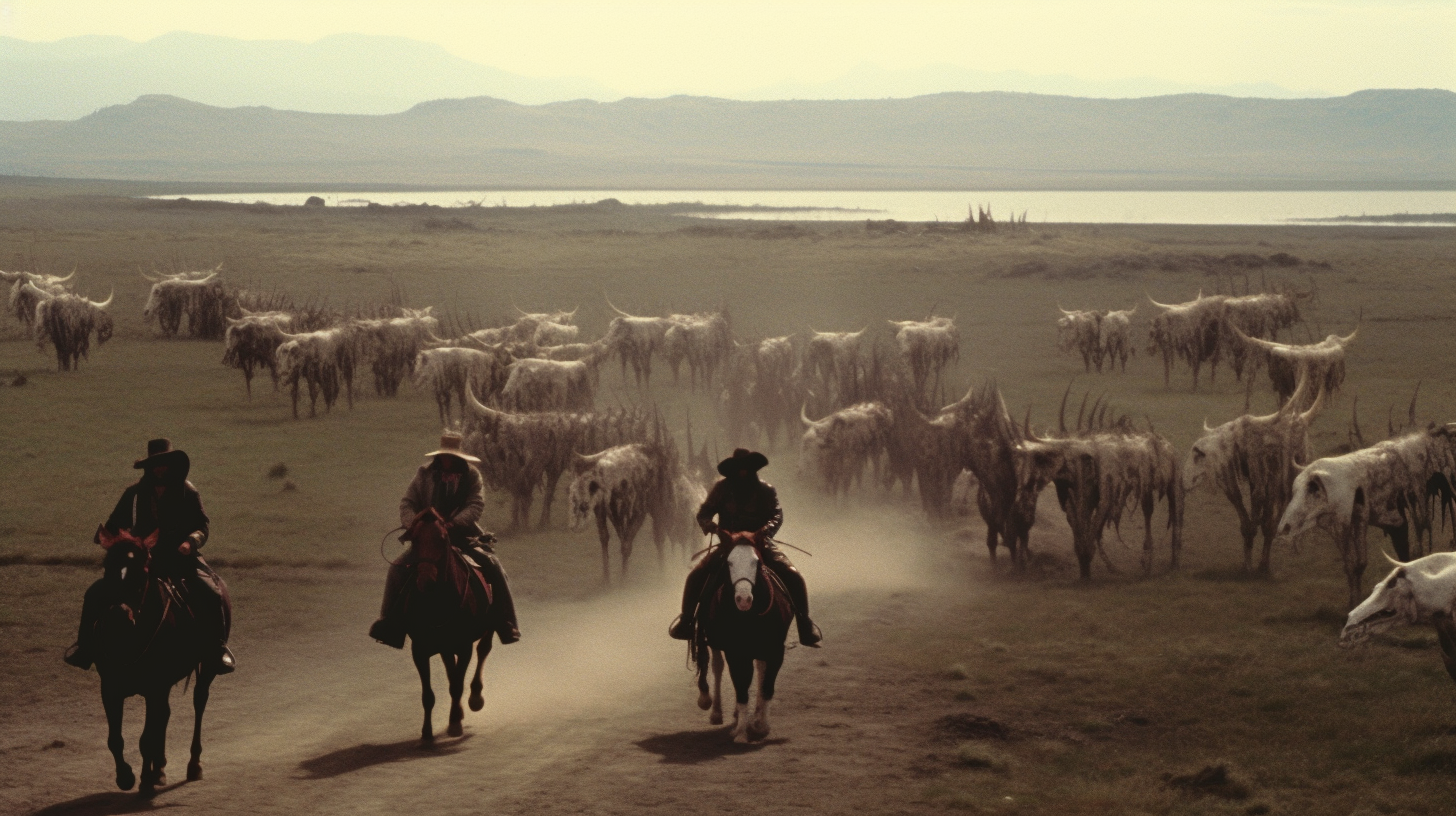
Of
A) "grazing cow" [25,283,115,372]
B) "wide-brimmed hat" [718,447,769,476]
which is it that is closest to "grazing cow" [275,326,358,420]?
"grazing cow" [25,283,115,372]

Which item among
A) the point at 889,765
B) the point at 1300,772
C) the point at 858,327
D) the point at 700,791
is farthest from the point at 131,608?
the point at 858,327

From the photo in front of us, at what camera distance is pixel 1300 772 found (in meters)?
11.1

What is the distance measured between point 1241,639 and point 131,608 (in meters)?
9.64

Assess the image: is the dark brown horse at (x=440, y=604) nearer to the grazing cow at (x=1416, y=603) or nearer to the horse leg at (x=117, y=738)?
the horse leg at (x=117, y=738)

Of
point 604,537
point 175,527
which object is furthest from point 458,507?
point 604,537

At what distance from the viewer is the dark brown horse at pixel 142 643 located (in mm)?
10156

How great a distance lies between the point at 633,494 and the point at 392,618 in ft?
20.5

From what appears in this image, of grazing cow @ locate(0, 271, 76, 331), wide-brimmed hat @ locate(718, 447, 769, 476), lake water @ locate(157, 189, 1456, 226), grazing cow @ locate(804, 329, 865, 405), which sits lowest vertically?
grazing cow @ locate(804, 329, 865, 405)

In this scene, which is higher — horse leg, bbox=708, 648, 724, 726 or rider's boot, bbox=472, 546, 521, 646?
rider's boot, bbox=472, 546, 521, 646

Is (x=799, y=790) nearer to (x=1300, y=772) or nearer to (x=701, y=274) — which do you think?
(x=1300, y=772)

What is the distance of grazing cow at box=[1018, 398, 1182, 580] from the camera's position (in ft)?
56.2

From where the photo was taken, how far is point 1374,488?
1501 cm

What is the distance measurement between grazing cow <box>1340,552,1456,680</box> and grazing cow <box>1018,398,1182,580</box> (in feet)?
19.4

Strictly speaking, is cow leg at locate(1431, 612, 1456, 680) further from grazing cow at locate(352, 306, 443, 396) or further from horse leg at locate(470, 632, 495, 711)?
grazing cow at locate(352, 306, 443, 396)
